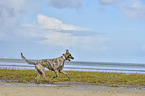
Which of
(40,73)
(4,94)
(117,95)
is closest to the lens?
(4,94)

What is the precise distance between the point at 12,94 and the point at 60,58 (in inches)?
233

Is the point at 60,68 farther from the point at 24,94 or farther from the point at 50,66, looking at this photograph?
the point at 24,94

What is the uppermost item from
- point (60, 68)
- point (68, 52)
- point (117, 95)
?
point (68, 52)

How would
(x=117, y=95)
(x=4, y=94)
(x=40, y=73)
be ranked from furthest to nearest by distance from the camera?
1. (x=40, y=73)
2. (x=117, y=95)
3. (x=4, y=94)

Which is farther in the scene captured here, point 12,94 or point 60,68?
point 60,68

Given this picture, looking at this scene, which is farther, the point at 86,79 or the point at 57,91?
the point at 86,79

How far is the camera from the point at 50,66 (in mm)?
15453

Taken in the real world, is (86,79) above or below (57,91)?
above

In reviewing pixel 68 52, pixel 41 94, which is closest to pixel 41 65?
pixel 68 52

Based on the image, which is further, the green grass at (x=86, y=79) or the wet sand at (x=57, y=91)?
the green grass at (x=86, y=79)

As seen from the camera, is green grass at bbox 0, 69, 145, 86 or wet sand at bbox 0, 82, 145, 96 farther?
green grass at bbox 0, 69, 145, 86

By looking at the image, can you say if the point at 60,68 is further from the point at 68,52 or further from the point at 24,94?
the point at 24,94

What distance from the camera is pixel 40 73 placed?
15336 millimetres

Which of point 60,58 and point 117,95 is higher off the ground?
point 60,58
